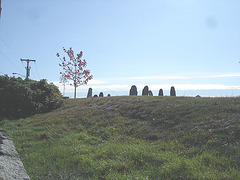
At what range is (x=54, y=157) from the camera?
226 inches

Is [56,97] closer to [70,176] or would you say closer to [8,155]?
[8,155]

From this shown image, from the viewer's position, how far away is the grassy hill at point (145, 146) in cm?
421

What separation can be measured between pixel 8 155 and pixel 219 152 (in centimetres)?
522

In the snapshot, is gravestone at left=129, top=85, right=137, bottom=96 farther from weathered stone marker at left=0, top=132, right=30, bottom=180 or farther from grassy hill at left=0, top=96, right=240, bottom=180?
weathered stone marker at left=0, top=132, right=30, bottom=180

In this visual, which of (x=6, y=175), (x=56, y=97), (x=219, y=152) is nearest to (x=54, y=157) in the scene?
Result: (x=6, y=175)

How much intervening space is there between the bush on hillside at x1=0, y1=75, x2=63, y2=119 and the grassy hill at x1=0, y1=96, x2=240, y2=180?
5.31 m

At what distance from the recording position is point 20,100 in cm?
1450

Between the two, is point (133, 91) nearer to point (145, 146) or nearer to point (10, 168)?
point (145, 146)

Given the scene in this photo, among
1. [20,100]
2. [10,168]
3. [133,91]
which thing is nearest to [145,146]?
[10,168]

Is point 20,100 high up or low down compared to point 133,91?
down

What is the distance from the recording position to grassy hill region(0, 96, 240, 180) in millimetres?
4207

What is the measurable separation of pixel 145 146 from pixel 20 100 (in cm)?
1187

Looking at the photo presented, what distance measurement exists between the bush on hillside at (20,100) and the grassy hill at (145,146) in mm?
5312

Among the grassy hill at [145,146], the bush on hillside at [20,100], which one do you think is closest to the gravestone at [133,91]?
the bush on hillside at [20,100]
